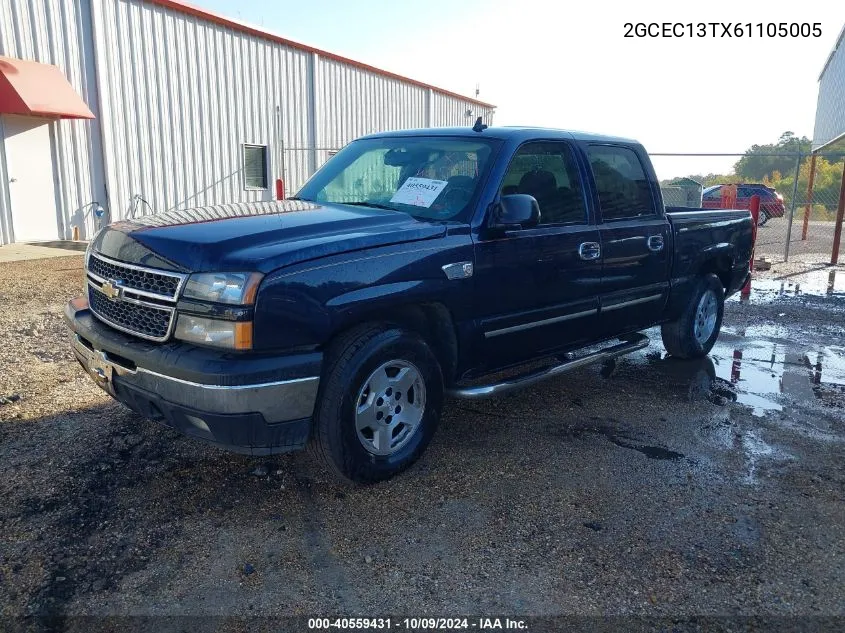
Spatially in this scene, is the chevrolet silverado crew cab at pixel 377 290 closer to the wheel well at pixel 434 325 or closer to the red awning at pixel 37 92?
the wheel well at pixel 434 325

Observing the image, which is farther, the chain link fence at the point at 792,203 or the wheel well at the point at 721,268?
the chain link fence at the point at 792,203

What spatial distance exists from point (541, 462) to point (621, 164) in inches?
97.2

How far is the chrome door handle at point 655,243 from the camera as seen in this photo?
204 inches

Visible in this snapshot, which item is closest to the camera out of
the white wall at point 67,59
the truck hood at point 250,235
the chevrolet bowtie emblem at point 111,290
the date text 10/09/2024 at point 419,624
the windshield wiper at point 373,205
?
the date text 10/09/2024 at point 419,624

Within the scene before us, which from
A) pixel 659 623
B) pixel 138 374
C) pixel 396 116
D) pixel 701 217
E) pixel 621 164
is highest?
pixel 396 116

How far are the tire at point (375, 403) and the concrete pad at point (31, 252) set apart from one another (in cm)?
978

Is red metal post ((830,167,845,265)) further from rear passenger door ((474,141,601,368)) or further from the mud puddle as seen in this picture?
rear passenger door ((474,141,601,368))

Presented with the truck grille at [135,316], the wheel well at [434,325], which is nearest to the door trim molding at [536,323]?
the wheel well at [434,325]

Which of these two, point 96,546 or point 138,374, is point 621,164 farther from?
point 96,546

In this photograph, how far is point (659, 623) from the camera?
102 inches

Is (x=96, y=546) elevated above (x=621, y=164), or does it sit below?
below

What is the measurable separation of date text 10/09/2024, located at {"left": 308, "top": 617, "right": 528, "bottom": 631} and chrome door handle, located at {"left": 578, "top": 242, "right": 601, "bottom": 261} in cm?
258

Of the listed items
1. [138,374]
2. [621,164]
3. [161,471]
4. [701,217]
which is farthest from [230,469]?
[701,217]

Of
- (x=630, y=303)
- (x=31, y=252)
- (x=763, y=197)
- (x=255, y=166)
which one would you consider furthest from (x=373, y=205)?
(x=763, y=197)
